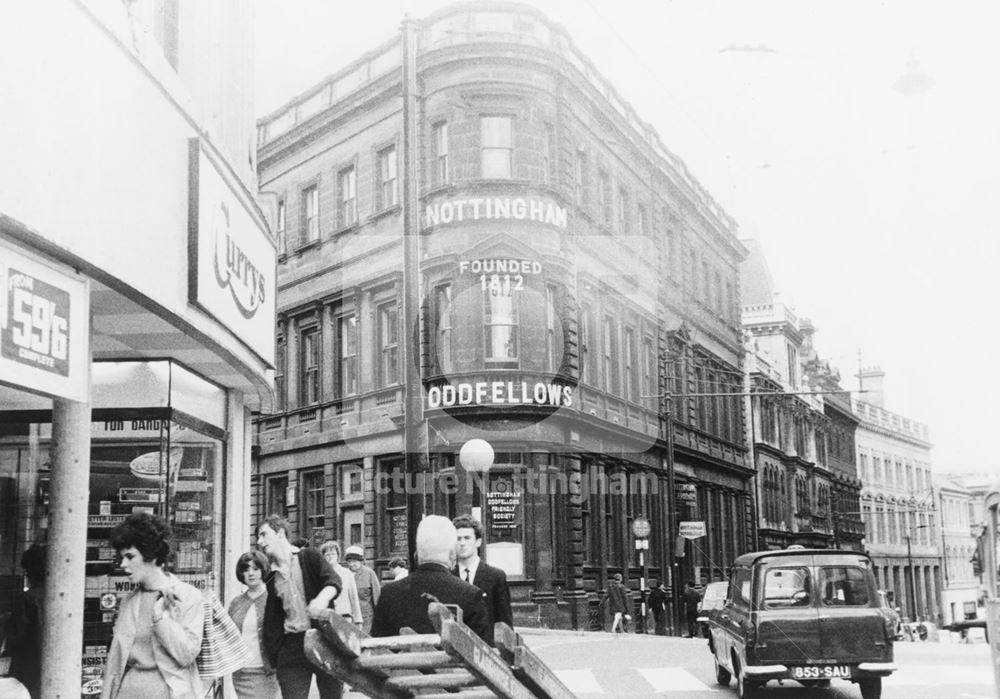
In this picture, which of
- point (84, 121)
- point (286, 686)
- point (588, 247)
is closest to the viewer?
point (84, 121)

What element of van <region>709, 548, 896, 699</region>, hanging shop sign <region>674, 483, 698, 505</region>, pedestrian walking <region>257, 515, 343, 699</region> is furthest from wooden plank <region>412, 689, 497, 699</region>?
hanging shop sign <region>674, 483, 698, 505</region>

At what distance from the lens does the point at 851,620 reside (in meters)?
14.2

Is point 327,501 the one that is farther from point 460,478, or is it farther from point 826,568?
point 826,568

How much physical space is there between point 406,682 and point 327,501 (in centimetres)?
3019

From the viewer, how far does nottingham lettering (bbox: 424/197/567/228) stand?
31.7 m

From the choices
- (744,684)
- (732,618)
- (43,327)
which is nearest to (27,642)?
(43,327)

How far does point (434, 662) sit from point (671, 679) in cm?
1319

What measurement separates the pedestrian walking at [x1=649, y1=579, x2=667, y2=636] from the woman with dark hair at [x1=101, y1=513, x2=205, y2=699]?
30.1 metres

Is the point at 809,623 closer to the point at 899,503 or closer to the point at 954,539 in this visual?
the point at 899,503

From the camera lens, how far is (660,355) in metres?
40.5

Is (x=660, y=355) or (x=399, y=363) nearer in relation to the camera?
(x=399, y=363)

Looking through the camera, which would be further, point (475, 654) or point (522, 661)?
point (522, 661)

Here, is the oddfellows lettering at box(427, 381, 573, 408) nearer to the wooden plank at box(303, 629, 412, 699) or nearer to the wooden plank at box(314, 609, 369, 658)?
the wooden plank at box(303, 629, 412, 699)

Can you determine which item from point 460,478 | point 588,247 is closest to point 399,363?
point 460,478
